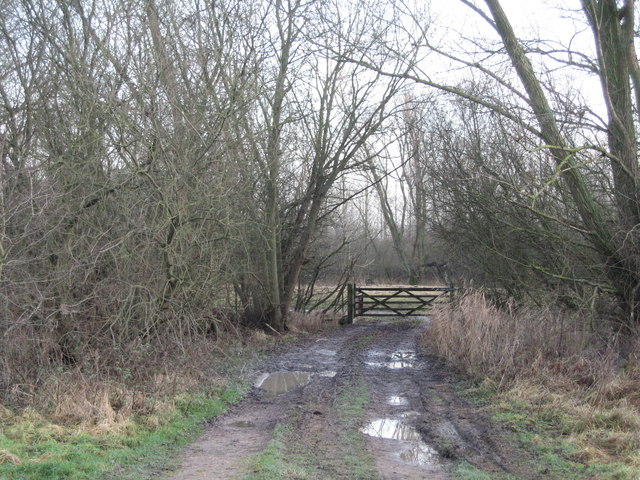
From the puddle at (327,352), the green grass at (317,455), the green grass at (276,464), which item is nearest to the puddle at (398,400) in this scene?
the green grass at (317,455)

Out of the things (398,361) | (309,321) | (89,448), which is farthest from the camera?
(309,321)

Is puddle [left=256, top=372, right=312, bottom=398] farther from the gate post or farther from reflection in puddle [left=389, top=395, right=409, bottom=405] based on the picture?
the gate post

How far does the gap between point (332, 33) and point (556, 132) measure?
7659 mm

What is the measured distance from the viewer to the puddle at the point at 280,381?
9641 mm

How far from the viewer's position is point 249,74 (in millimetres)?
10922

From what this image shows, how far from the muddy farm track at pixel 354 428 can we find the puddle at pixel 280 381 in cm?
2

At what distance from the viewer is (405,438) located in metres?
6.87

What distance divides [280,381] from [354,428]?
136 inches

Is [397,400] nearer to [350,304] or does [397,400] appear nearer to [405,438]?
[405,438]

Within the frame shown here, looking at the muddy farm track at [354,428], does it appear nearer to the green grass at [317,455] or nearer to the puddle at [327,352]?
the green grass at [317,455]

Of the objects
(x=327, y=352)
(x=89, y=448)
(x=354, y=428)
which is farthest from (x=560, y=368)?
(x=89, y=448)

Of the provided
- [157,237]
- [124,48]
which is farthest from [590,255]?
[124,48]

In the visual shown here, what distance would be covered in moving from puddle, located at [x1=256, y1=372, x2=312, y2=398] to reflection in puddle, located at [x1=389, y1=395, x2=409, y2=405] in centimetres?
171

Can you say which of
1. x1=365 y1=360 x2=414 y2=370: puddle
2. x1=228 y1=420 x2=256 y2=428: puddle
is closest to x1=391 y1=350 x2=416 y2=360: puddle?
x1=365 y1=360 x2=414 y2=370: puddle
